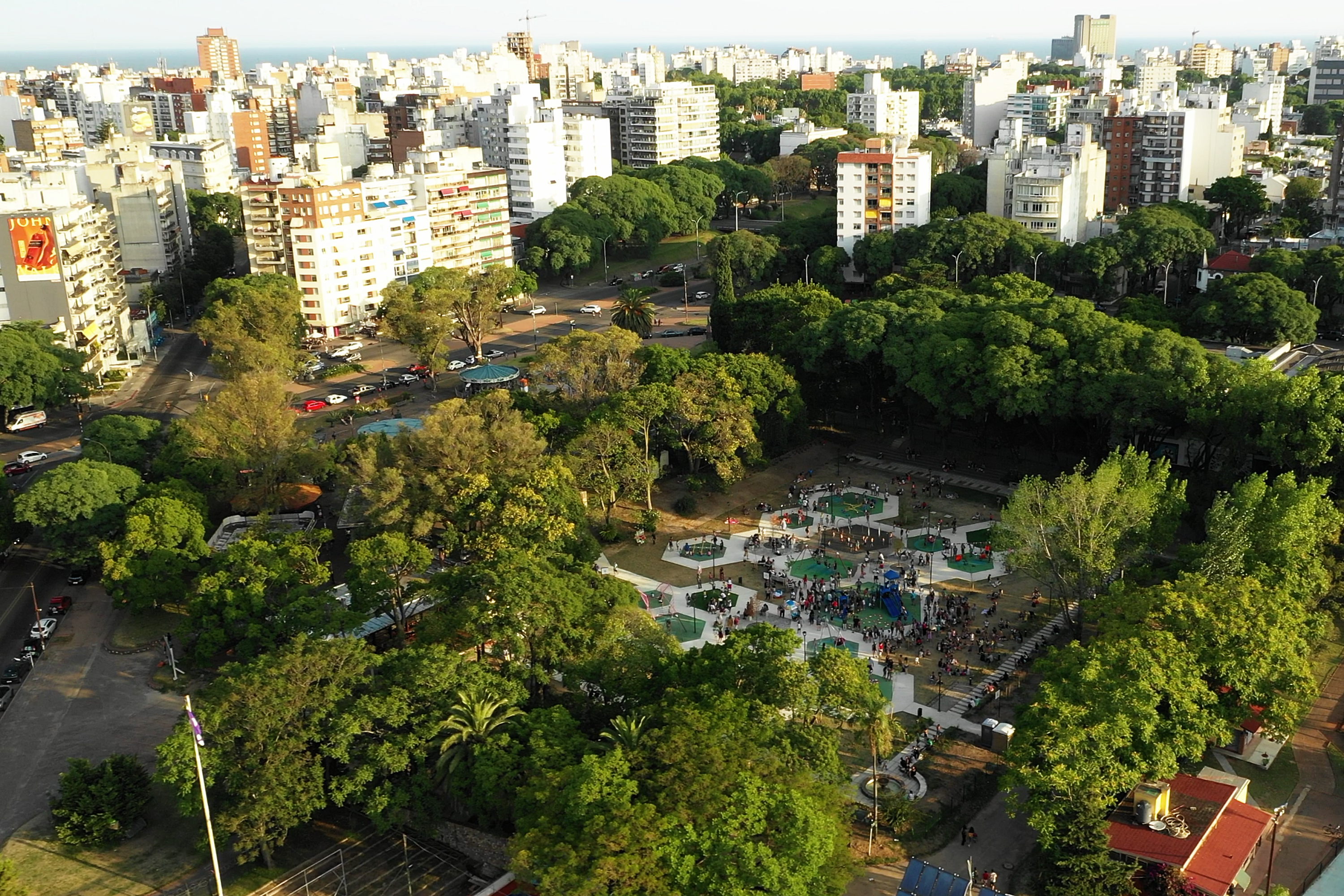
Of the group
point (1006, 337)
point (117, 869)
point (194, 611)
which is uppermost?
point (1006, 337)

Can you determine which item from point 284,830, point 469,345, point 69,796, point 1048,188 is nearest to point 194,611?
point 69,796

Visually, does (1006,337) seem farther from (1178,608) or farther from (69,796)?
(69,796)

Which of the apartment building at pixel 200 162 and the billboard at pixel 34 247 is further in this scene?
the apartment building at pixel 200 162

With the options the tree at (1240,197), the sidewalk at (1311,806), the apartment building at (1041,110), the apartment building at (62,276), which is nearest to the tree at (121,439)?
the apartment building at (62,276)

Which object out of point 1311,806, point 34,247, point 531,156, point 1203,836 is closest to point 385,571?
point 1203,836

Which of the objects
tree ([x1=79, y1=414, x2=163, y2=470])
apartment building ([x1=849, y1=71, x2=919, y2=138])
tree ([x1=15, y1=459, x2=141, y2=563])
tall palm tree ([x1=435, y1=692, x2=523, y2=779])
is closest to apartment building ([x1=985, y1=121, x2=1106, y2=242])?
tree ([x1=79, y1=414, x2=163, y2=470])

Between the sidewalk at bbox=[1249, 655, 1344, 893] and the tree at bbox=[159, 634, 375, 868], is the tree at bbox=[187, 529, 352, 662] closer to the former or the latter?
the tree at bbox=[159, 634, 375, 868]

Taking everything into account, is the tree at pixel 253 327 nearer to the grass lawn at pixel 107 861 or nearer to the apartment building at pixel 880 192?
the grass lawn at pixel 107 861
